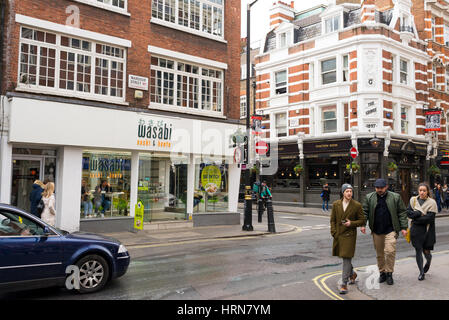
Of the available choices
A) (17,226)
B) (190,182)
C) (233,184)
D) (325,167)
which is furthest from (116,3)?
(325,167)

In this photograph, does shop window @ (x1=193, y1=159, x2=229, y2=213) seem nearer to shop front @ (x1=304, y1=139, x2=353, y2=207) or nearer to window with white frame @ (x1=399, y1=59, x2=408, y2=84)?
shop front @ (x1=304, y1=139, x2=353, y2=207)

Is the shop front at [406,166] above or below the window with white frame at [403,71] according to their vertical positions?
below

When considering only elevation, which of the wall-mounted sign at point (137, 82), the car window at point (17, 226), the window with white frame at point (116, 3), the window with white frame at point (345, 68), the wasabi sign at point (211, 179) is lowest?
the car window at point (17, 226)

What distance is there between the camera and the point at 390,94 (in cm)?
2609

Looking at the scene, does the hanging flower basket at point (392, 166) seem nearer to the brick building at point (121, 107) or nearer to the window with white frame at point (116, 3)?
the brick building at point (121, 107)

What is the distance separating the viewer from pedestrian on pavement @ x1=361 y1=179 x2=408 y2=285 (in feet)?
21.0

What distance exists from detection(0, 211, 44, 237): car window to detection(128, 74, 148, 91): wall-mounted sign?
877 centimetres

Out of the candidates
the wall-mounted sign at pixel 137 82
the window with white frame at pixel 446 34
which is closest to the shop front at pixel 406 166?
the window with white frame at pixel 446 34

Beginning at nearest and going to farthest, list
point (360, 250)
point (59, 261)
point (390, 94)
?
point (59, 261) → point (360, 250) → point (390, 94)

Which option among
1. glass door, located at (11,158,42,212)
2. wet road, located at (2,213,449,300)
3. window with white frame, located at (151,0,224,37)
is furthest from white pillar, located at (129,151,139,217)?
window with white frame, located at (151,0,224,37)

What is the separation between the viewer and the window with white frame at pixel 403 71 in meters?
27.8

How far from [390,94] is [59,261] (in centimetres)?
2523
